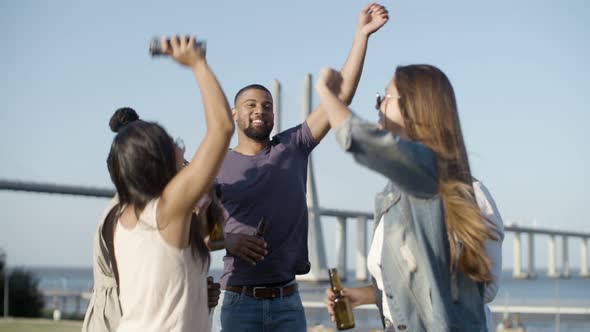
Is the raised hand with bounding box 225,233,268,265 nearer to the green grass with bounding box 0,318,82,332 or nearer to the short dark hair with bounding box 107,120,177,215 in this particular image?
the short dark hair with bounding box 107,120,177,215

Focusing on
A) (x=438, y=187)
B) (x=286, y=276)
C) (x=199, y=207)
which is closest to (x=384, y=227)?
(x=438, y=187)

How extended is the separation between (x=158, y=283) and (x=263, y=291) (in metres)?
1.01

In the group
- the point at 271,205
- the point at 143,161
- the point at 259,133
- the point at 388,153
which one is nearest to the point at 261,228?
the point at 271,205

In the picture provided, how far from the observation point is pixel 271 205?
2.83m

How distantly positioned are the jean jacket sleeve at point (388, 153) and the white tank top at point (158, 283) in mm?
391

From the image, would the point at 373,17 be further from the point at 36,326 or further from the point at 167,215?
the point at 36,326

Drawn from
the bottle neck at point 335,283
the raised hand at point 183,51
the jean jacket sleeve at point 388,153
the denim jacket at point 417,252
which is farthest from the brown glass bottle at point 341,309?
the raised hand at point 183,51

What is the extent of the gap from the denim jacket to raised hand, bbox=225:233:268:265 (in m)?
0.82

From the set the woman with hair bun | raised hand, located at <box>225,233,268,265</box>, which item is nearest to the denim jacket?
the woman with hair bun

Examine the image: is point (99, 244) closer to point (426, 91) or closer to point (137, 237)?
point (137, 237)

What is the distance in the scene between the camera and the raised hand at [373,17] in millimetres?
2328

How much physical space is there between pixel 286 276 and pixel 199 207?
800 mm

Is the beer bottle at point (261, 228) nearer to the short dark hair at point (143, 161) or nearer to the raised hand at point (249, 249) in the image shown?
the raised hand at point (249, 249)

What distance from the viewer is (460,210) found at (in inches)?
68.4
